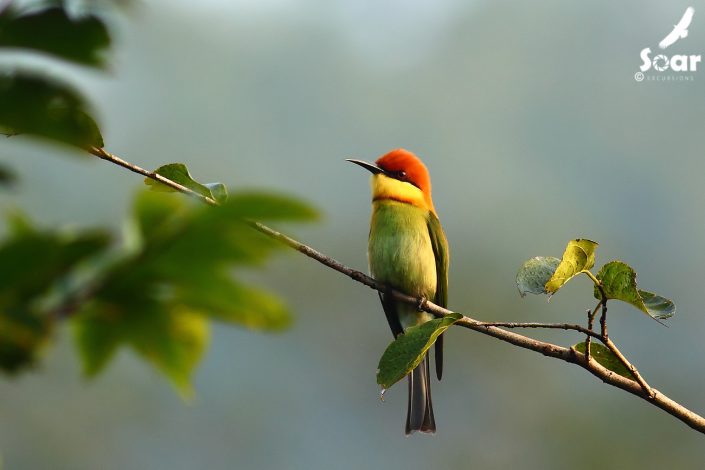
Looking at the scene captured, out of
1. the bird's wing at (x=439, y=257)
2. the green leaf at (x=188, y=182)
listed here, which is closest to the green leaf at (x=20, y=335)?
the green leaf at (x=188, y=182)

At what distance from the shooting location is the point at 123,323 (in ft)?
1.36

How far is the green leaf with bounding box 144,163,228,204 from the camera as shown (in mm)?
1234

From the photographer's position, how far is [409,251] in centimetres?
291

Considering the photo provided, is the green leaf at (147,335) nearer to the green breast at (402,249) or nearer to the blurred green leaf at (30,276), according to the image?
the blurred green leaf at (30,276)

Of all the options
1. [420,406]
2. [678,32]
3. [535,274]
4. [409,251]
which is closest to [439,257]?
[409,251]

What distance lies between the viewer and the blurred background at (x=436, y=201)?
16.0 m

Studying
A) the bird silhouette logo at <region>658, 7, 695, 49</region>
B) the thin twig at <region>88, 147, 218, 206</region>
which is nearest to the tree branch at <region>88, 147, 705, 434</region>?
the thin twig at <region>88, 147, 218, 206</region>

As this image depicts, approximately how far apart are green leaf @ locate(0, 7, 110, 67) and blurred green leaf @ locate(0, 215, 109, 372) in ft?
0.22

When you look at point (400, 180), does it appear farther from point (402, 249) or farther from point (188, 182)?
point (188, 182)

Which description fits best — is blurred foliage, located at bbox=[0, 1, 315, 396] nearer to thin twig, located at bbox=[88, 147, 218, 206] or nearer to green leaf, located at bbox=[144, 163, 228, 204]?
thin twig, located at bbox=[88, 147, 218, 206]

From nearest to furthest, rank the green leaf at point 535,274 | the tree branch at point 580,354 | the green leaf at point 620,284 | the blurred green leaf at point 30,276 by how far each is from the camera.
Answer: the blurred green leaf at point 30,276
the tree branch at point 580,354
the green leaf at point 620,284
the green leaf at point 535,274

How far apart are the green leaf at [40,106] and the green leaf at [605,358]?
1.07m

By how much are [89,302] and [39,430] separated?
14.8 metres

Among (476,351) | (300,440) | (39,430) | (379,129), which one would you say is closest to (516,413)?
(476,351)
